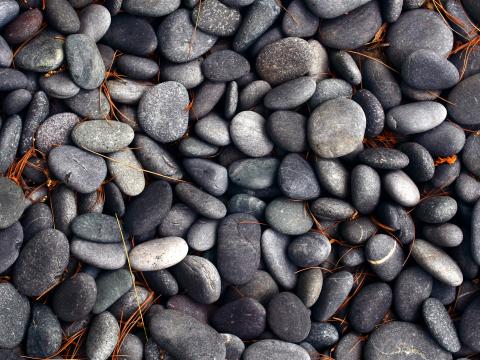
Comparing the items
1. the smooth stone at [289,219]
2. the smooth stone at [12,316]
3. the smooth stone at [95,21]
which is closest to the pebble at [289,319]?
the smooth stone at [289,219]

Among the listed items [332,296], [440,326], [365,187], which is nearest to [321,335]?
[332,296]

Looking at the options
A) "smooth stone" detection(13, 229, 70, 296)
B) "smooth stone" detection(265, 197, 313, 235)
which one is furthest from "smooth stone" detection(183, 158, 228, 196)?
"smooth stone" detection(13, 229, 70, 296)

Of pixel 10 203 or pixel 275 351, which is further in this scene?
pixel 275 351

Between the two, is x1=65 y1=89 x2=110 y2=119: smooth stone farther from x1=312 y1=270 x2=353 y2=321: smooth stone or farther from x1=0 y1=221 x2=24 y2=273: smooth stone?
x1=312 y1=270 x2=353 y2=321: smooth stone

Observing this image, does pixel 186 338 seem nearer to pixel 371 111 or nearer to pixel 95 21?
pixel 371 111

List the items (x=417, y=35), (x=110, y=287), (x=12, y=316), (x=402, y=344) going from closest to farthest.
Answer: (x=12, y=316) → (x=110, y=287) → (x=402, y=344) → (x=417, y=35)

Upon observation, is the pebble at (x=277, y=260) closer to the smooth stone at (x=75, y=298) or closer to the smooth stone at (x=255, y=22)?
the smooth stone at (x=75, y=298)

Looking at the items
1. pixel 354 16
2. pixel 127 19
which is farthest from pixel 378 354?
pixel 127 19
